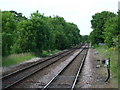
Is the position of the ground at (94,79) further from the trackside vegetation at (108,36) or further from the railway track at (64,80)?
the trackside vegetation at (108,36)

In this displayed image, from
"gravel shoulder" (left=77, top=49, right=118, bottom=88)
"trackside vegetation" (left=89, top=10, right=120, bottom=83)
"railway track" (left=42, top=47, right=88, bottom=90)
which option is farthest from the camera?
"trackside vegetation" (left=89, top=10, right=120, bottom=83)

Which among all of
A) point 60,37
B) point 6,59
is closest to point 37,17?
point 6,59

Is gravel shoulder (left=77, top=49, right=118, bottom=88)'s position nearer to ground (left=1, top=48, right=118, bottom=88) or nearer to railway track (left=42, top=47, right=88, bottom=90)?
ground (left=1, top=48, right=118, bottom=88)

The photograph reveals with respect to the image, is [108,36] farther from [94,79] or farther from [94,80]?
[94,80]

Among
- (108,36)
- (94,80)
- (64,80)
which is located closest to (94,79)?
(94,80)

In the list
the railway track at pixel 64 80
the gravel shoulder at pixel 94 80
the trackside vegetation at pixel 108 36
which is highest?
the trackside vegetation at pixel 108 36

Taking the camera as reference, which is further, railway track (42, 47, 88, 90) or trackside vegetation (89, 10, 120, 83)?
trackside vegetation (89, 10, 120, 83)

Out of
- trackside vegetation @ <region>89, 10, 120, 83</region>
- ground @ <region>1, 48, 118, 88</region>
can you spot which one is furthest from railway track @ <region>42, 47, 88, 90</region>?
trackside vegetation @ <region>89, 10, 120, 83</region>

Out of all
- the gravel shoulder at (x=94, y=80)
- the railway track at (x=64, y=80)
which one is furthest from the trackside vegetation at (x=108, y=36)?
the railway track at (x=64, y=80)

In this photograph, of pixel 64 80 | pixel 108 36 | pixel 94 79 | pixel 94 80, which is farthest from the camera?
pixel 108 36

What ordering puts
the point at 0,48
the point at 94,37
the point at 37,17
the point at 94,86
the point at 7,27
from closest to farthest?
the point at 94,86
the point at 0,48
the point at 7,27
the point at 37,17
the point at 94,37

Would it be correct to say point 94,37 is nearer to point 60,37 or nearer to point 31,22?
point 60,37

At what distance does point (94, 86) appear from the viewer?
44.9ft

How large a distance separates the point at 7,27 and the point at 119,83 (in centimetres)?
1808
